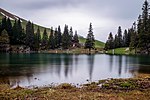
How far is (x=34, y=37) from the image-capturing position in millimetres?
155625

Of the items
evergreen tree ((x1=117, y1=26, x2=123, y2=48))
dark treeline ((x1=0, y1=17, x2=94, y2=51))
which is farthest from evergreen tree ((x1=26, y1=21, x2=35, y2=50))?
evergreen tree ((x1=117, y1=26, x2=123, y2=48))

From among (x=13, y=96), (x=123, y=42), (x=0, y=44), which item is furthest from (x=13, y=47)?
(x=13, y=96)

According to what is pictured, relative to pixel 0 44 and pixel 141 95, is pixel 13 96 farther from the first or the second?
pixel 0 44

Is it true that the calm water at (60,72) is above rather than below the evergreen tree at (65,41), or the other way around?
below

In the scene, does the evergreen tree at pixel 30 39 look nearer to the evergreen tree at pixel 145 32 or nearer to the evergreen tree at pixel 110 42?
the evergreen tree at pixel 110 42

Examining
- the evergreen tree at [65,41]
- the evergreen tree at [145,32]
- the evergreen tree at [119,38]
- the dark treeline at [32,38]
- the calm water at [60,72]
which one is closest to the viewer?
the calm water at [60,72]

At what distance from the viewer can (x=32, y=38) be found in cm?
15338

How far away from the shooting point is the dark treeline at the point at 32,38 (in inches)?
5630

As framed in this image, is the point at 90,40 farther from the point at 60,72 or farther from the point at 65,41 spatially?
the point at 60,72

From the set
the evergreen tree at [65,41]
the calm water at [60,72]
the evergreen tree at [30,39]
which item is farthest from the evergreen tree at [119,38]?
the calm water at [60,72]

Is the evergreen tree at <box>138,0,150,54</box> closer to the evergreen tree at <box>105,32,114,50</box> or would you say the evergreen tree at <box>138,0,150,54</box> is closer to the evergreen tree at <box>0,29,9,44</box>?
the evergreen tree at <box>105,32,114,50</box>

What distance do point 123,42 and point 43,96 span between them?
142 m

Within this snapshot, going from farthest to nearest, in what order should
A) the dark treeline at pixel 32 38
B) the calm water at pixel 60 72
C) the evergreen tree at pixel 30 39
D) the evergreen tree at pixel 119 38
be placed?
the evergreen tree at pixel 119 38, the evergreen tree at pixel 30 39, the dark treeline at pixel 32 38, the calm water at pixel 60 72

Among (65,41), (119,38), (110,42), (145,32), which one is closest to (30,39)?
(65,41)
